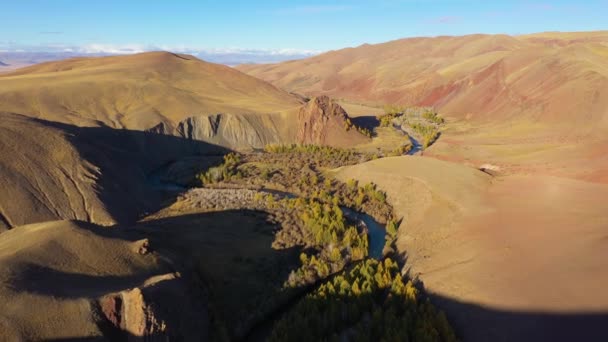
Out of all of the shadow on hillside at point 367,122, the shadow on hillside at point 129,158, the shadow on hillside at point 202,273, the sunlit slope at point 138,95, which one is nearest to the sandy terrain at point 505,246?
the shadow on hillside at point 202,273

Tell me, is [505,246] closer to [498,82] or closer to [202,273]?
[202,273]

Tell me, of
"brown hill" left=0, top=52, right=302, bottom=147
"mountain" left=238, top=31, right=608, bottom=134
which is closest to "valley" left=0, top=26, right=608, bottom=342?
"brown hill" left=0, top=52, right=302, bottom=147

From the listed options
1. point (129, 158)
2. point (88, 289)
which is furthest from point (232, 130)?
point (88, 289)

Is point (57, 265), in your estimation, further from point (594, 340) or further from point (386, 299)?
point (594, 340)

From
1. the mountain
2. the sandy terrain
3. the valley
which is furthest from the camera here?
the mountain

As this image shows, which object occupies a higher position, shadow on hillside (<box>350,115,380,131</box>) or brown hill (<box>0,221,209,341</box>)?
shadow on hillside (<box>350,115,380,131</box>)

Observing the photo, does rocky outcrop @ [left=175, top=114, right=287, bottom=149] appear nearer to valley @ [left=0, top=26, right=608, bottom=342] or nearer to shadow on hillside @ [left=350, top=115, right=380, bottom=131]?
valley @ [left=0, top=26, right=608, bottom=342]

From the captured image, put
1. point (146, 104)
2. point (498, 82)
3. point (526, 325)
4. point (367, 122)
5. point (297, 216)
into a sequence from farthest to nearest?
point (498, 82) < point (367, 122) < point (146, 104) < point (297, 216) < point (526, 325)
